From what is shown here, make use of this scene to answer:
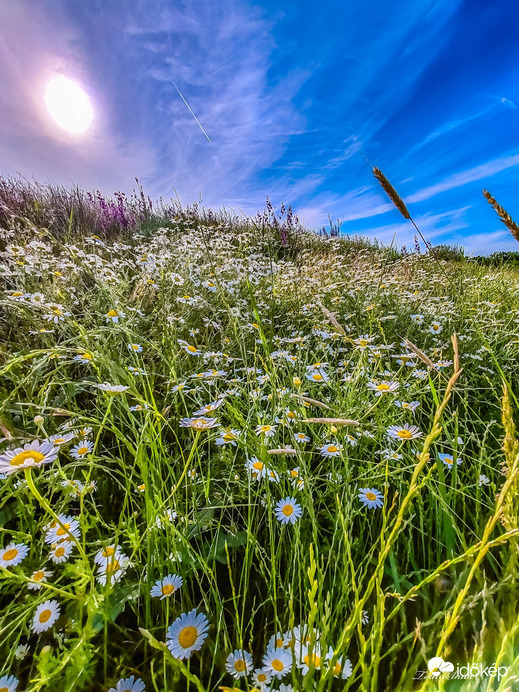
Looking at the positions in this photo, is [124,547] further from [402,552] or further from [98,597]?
[402,552]

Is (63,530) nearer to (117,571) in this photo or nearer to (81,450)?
(117,571)

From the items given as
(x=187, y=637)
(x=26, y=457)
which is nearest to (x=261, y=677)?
(x=187, y=637)

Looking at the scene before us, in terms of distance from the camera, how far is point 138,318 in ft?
6.53

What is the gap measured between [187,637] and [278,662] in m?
0.17

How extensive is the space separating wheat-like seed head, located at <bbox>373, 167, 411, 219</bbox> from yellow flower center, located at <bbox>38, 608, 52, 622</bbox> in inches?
67.1

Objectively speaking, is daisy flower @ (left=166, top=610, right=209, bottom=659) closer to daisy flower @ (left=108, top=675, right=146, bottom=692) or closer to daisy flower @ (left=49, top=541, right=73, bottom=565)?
daisy flower @ (left=108, top=675, right=146, bottom=692)

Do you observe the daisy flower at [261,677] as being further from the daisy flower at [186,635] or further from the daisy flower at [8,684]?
the daisy flower at [8,684]

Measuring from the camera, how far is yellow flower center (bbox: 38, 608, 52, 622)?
0.75 metres

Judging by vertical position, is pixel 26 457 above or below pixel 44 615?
A: above

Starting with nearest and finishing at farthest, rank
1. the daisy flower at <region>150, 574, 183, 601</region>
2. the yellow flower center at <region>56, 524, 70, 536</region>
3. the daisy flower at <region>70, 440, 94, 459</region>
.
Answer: the yellow flower center at <region>56, 524, 70, 536</region> < the daisy flower at <region>150, 574, 183, 601</region> < the daisy flower at <region>70, 440, 94, 459</region>

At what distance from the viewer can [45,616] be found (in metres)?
0.76

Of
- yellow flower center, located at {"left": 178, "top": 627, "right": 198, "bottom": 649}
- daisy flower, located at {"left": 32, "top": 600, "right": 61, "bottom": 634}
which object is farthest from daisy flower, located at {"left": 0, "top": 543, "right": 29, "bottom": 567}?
yellow flower center, located at {"left": 178, "top": 627, "right": 198, "bottom": 649}

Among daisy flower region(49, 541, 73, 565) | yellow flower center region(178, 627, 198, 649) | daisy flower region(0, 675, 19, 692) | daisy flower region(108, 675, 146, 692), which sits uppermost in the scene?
daisy flower region(49, 541, 73, 565)

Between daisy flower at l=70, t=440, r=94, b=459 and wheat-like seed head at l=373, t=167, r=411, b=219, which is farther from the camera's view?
wheat-like seed head at l=373, t=167, r=411, b=219
